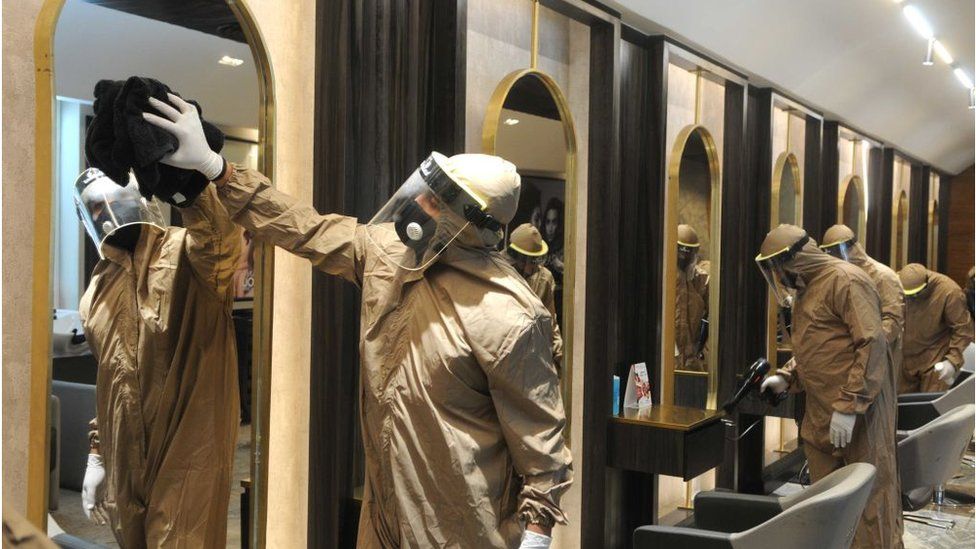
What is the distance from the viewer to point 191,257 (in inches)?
81.7

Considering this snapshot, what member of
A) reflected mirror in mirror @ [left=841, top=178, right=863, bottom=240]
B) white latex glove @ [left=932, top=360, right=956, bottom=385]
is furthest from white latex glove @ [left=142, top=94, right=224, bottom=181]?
reflected mirror in mirror @ [left=841, top=178, right=863, bottom=240]

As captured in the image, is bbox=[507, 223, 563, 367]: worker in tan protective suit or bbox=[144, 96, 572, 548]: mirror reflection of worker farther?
bbox=[507, 223, 563, 367]: worker in tan protective suit

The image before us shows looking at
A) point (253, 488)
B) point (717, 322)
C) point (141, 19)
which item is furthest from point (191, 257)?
point (717, 322)

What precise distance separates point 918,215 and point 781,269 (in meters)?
7.95

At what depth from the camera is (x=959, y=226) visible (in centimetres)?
1295

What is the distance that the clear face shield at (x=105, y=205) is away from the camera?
6.11 feet

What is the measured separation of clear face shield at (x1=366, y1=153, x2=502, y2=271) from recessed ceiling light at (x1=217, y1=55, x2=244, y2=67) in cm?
58

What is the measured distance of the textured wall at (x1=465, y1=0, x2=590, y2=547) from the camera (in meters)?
3.30

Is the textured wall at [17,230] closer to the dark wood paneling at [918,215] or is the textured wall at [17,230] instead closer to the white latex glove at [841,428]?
the white latex glove at [841,428]

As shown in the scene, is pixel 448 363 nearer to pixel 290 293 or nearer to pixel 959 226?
pixel 290 293

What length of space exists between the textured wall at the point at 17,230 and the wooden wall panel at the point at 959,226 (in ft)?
43.4

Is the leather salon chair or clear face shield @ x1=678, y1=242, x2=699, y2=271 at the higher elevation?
clear face shield @ x1=678, y1=242, x2=699, y2=271

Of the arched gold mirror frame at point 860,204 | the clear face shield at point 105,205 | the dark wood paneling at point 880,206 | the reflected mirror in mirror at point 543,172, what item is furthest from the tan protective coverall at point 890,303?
the clear face shield at point 105,205

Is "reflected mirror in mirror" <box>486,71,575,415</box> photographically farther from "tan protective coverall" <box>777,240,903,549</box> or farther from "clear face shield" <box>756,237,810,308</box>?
"tan protective coverall" <box>777,240,903,549</box>
